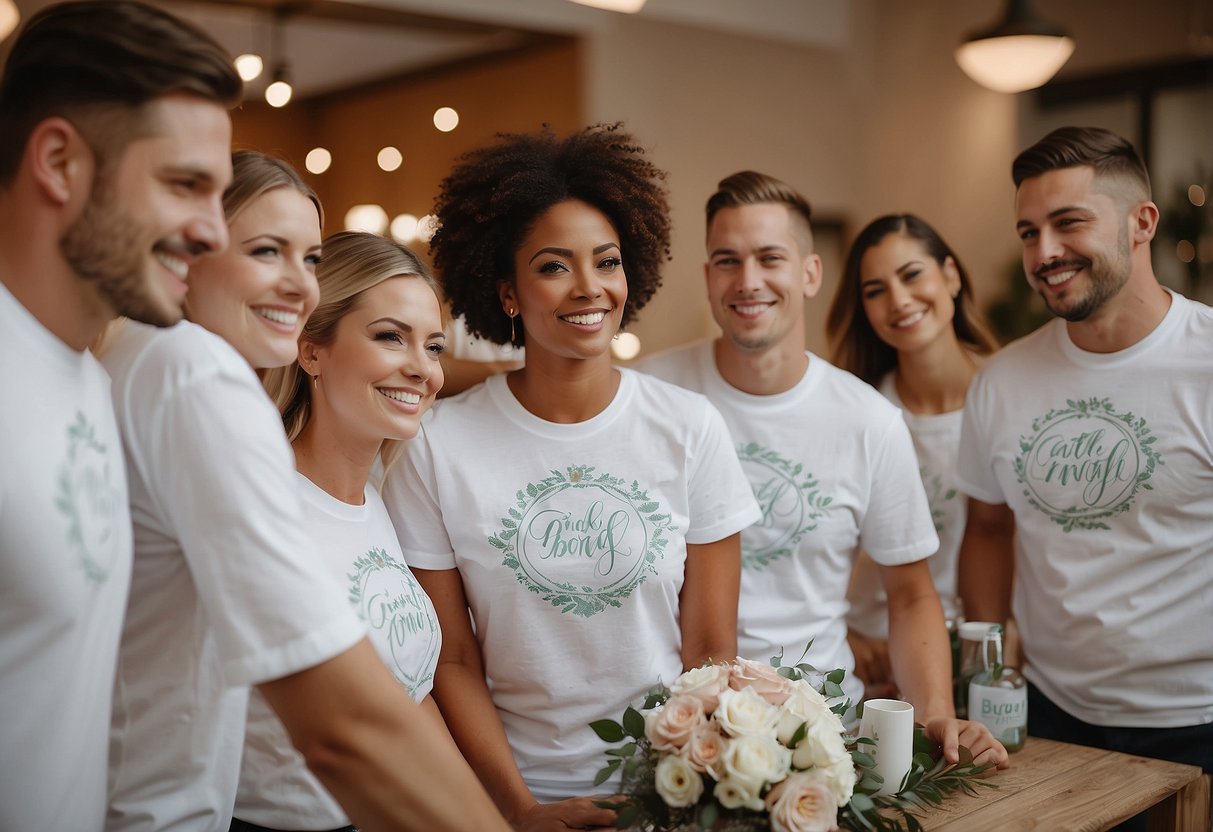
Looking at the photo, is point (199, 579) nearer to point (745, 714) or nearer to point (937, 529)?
point (745, 714)

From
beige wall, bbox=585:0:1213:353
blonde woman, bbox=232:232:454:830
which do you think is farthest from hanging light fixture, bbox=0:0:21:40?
blonde woman, bbox=232:232:454:830

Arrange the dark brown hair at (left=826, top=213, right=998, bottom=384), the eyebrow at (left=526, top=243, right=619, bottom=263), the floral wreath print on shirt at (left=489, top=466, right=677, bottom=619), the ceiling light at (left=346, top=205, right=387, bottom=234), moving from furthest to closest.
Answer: the ceiling light at (left=346, top=205, right=387, bottom=234) → the dark brown hair at (left=826, top=213, right=998, bottom=384) → the eyebrow at (left=526, top=243, right=619, bottom=263) → the floral wreath print on shirt at (left=489, top=466, right=677, bottom=619)

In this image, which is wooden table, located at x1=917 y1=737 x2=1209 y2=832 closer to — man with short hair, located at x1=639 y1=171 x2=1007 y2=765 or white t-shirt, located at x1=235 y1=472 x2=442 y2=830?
man with short hair, located at x1=639 y1=171 x2=1007 y2=765

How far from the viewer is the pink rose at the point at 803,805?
145cm

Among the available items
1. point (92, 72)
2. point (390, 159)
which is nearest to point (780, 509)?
point (92, 72)

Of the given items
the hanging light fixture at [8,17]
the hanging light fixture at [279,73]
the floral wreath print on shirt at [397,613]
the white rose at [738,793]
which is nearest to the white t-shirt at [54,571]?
the floral wreath print on shirt at [397,613]

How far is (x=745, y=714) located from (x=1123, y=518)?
4.22 feet

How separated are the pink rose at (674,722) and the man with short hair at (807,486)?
0.85 meters

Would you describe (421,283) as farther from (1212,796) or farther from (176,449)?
(1212,796)

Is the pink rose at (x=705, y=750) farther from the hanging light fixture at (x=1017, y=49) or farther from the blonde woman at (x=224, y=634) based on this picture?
the hanging light fixture at (x=1017, y=49)

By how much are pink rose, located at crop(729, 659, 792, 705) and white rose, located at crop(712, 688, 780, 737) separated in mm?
48

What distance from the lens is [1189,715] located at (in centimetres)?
236

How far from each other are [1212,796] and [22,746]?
7.82ft

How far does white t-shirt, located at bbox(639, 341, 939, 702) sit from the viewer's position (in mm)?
2420
